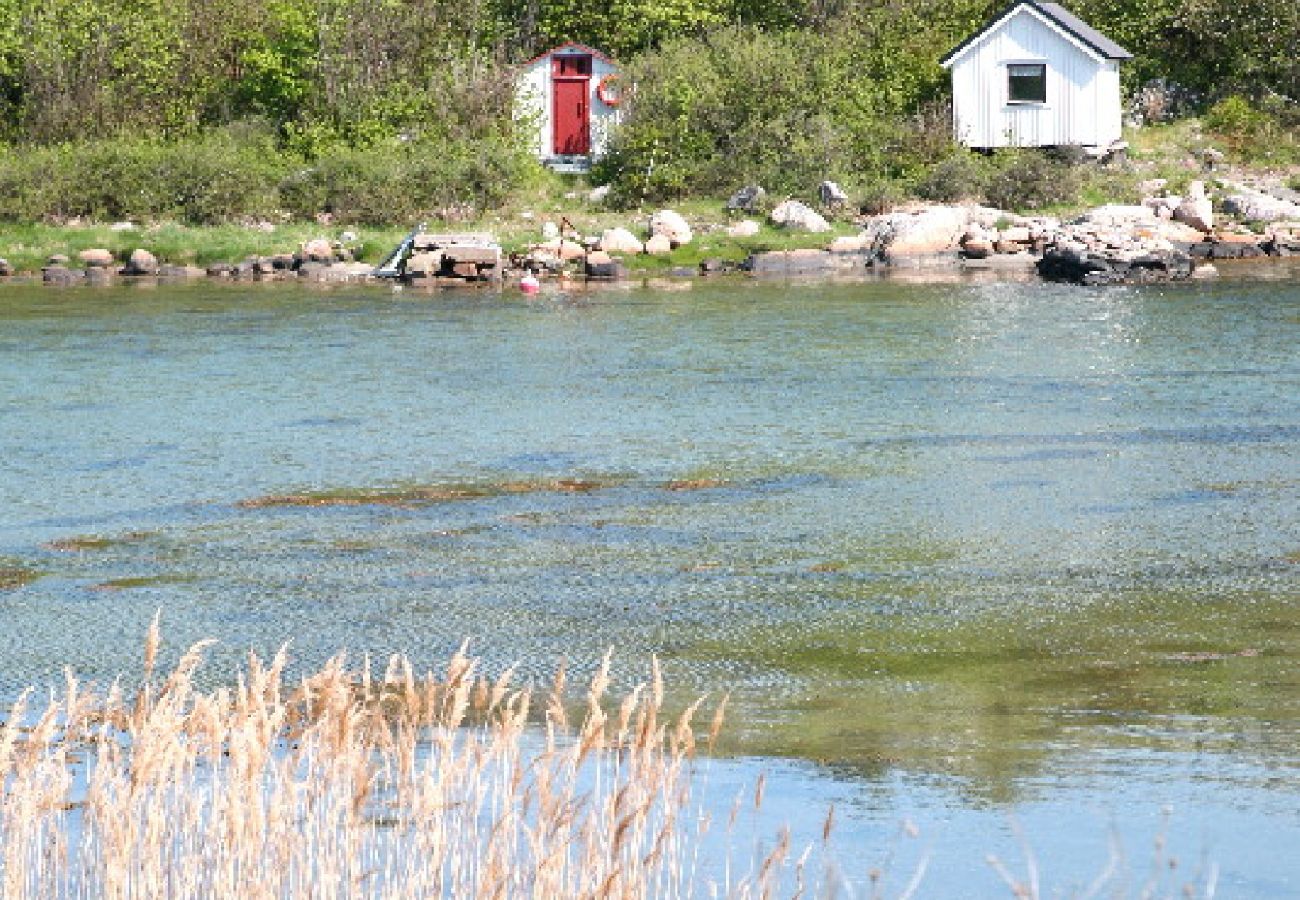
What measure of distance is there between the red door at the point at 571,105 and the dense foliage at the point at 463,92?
1700 millimetres

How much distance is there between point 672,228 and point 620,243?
1.54 m

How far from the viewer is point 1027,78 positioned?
58.2m

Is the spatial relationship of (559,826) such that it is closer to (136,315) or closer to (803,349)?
(803,349)

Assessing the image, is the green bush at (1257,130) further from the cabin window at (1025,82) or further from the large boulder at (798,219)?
the large boulder at (798,219)

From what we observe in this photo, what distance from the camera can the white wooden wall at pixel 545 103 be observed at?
60.1 metres

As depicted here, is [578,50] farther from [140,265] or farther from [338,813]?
[338,813]

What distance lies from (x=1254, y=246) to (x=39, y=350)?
30932 mm

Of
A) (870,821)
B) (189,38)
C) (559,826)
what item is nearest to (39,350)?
(870,821)

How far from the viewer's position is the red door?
200 feet

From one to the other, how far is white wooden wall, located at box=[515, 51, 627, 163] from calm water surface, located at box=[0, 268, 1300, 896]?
27894mm

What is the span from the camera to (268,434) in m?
23.5

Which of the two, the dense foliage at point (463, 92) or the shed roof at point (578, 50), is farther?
the shed roof at point (578, 50)

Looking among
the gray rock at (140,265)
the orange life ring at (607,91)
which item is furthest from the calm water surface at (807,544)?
the orange life ring at (607,91)

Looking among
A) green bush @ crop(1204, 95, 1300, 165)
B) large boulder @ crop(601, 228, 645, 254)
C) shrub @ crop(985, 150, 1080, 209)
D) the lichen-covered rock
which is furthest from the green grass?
green bush @ crop(1204, 95, 1300, 165)
